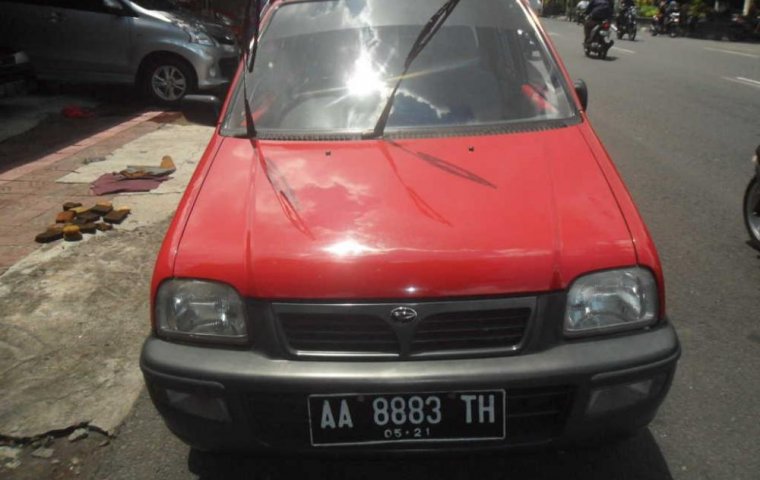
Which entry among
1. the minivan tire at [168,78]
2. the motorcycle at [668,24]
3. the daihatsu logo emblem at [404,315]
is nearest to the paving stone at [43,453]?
the daihatsu logo emblem at [404,315]

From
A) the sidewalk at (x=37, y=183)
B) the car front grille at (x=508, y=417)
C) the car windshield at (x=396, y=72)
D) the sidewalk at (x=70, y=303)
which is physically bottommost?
the sidewalk at (x=37, y=183)

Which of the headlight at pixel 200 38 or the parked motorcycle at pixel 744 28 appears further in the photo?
the parked motorcycle at pixel 744 28

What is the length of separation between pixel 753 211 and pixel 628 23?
759 inches

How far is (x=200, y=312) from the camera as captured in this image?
232 cm

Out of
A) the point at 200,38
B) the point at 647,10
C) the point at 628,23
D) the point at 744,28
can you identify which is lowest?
the point at 647,10

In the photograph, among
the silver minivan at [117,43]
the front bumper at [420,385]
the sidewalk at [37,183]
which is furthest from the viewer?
the silver minivan at [117,43]

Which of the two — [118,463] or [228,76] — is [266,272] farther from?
[228,76]

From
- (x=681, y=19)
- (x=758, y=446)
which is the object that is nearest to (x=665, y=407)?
(x=758, y=446)

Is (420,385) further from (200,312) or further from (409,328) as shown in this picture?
(200,312)

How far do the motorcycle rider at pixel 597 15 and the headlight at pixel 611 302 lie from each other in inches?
640

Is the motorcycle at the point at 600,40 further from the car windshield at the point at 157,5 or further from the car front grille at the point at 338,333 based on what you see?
the car front grille at the point at 338,333

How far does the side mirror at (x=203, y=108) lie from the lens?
3.68m

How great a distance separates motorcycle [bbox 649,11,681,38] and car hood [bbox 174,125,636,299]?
24.9m

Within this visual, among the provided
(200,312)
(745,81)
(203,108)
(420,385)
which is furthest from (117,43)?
(745,81)
